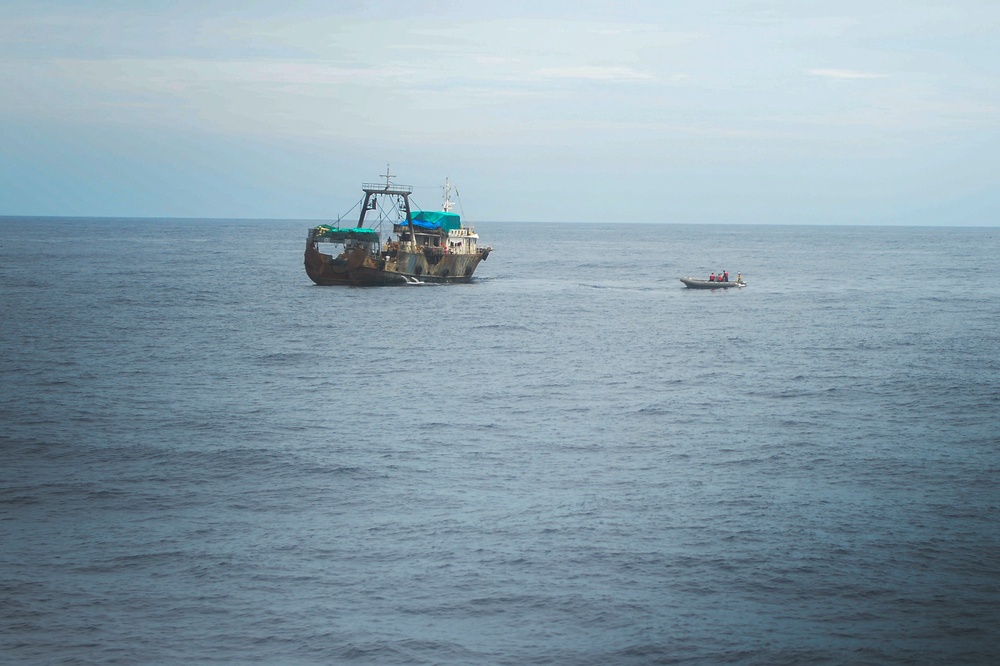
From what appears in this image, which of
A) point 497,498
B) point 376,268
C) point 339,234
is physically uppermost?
point 339,234

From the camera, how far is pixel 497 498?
30094mm

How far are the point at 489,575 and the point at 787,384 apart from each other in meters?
28.3

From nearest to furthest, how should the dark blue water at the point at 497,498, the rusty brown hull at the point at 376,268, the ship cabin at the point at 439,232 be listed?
the dark blue water at the point at 497,498 < the rusty brown hull at the point at 376,268 < the ship cabin at the point at 439,232

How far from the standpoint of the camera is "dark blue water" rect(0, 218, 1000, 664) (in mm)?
21641

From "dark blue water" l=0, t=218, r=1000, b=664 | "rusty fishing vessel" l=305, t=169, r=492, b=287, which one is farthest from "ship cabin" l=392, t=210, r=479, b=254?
"dark blue water" l=0, t=218, r=1000, b=664

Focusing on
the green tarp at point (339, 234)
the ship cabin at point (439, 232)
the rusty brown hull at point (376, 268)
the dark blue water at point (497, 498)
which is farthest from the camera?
the ship cabin at point (439, 232)

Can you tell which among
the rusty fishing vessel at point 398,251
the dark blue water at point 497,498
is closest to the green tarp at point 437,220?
the rusty fishing vessel at point 398,251

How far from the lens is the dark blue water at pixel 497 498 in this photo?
2164 centimetres

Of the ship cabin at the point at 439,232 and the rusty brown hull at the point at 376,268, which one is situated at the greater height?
the ship cabin at the point at 439,232

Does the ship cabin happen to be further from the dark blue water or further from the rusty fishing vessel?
the dark blue water

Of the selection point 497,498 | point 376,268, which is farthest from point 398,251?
point 497,498

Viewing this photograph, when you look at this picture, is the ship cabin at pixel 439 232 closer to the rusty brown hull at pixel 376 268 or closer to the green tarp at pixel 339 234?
the rusty brown hull at pixel 376 268

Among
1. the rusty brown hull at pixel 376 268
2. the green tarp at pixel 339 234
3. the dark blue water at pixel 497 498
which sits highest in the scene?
the green tarp at pixel 339 234

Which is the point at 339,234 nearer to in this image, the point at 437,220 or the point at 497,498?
the point at 437,220
